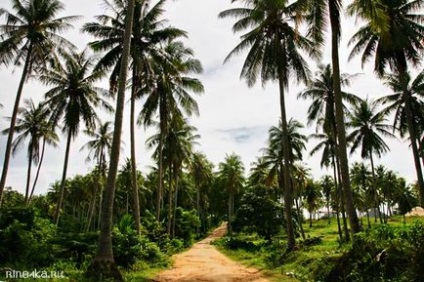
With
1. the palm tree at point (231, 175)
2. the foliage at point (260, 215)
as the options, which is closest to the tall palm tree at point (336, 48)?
the foliage at point (260, 215)

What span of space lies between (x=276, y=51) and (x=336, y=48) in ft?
18.6

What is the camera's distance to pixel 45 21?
22766 mm

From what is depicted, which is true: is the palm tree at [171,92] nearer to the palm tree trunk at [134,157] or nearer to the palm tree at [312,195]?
the palm tree trunk at [134,157]

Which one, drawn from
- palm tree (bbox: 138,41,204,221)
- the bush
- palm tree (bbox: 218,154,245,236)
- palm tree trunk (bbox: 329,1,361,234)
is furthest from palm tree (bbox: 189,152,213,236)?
palm tree trunk (bbox: 329,1,361,234)

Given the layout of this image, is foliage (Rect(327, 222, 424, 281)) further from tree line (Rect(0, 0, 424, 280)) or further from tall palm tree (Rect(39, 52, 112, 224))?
tall palm tree (Rect(39, 52, 112, 224))

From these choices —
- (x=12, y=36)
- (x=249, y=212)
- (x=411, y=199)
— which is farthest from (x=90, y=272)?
(x=411, y=199)

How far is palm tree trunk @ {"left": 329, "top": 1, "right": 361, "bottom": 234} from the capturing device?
14.6 metres

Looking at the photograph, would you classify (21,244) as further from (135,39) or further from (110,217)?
(135,39)

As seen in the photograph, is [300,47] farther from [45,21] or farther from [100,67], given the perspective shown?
[45,21]

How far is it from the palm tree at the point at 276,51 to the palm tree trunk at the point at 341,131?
5.18m

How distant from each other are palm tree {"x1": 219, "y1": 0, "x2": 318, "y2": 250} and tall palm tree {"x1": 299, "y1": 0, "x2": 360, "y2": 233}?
182 inches

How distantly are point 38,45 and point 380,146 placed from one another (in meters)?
29.9

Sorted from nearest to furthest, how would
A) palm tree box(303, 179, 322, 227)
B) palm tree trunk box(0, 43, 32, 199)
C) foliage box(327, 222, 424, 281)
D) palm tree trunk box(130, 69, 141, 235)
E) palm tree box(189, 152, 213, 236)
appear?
1. foliage box(327, 222, 424, 281)
2. palm tree trunk box(0, 43, 32, 199)
3. palm tree trunk box(130, 69, 141, 235)
4. palm tree box(189, 152, 213, 236)
5. palm tree box(303, 179, 322, 227)

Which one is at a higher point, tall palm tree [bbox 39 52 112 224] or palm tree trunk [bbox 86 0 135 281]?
tall palm tree [bbox 39 52 112 224]
